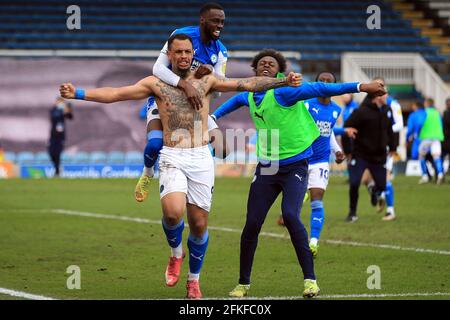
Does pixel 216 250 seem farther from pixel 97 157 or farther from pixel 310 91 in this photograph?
pixel 97 157

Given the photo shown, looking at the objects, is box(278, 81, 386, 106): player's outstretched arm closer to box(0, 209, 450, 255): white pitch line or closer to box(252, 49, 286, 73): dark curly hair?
box(252, 49, 286, 73): dark curly hair

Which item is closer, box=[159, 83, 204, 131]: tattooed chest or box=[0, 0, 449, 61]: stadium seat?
box=[159, 83, 204, 131]: tattooed chest

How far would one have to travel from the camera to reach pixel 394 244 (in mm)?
15047

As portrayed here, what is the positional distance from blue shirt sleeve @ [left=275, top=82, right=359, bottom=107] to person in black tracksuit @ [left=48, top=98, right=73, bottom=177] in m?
21.9

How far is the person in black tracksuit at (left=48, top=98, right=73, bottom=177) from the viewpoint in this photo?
105 feet

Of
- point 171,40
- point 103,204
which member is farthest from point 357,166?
point 171,40

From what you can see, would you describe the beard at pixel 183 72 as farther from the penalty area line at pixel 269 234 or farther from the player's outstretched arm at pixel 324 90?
the penalty area line at pixel 269 234

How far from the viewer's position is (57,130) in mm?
32062

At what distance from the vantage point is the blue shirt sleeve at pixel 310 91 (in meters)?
9.74

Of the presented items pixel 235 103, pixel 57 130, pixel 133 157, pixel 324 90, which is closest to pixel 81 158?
pixel 133 157

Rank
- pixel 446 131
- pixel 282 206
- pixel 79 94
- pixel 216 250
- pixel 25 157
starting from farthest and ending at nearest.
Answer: pixel 25 157 < pixel 446 131 < pixel 216 250 < pixel 282 206 < pixel 79 94

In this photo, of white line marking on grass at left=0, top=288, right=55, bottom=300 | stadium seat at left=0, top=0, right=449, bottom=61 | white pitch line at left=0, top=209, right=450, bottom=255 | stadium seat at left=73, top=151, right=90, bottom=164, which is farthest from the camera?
stadium seat at left=0, top=0, right=449, bottom=61

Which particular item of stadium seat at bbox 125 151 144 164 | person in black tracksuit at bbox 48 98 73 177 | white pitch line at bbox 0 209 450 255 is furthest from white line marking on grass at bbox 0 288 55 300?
stadium seat at bbox 125 151 144 164

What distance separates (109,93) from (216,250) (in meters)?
5.02
